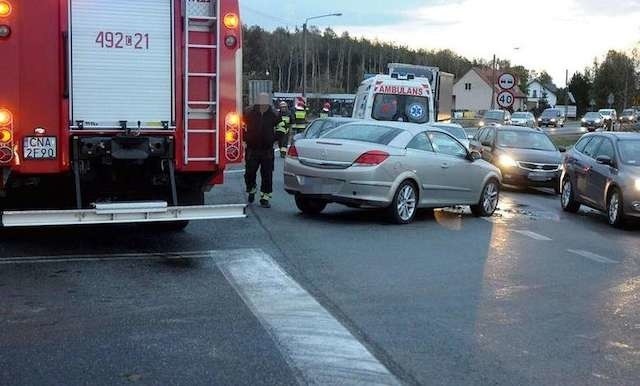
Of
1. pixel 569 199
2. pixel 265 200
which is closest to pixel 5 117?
pixel 265 200

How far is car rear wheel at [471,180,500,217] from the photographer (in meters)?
13.3

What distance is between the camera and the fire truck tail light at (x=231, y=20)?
894 centimetres

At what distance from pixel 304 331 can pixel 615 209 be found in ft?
28.0

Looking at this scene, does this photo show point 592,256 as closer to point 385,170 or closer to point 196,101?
point 385,170

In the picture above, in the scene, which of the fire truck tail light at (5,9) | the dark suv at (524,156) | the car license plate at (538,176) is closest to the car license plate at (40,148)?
the fire truck tail light at (5,9)

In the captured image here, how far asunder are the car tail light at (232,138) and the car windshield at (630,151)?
7.16 meters

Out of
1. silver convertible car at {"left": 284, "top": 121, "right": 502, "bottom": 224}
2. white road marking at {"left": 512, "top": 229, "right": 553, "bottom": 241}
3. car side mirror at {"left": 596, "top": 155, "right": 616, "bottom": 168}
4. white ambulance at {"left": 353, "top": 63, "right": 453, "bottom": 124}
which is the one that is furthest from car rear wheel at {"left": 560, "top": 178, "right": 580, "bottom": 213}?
white ambulance at {"left": 353, "top": 63, "right": 453, "bottom": 124}

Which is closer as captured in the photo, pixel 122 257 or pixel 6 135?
pixel 6 135

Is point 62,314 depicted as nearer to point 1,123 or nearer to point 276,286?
point 276,286

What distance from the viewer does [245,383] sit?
4812mm

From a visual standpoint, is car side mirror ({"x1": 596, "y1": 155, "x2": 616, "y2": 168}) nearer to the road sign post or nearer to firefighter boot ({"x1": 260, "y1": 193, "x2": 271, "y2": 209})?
firefighter boot ({"x1": 260, "y1": 193, "x2": 271, "y2": 209})

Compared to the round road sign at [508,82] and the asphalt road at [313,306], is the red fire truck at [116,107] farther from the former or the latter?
the round road sign at [508,82]

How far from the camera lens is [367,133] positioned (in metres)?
12.2

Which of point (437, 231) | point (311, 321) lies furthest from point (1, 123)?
point (437, 231)
